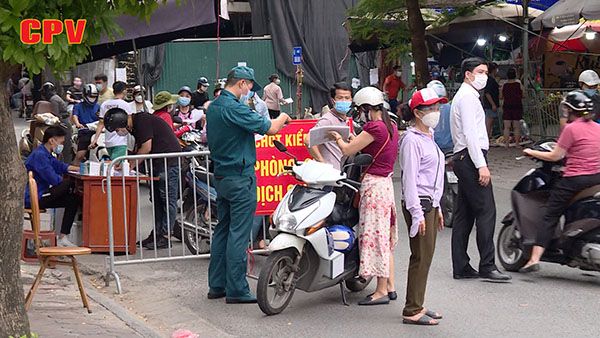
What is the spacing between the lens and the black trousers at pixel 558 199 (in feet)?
30.3

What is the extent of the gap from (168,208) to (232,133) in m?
2.39

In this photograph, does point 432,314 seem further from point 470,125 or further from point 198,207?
point 198,207

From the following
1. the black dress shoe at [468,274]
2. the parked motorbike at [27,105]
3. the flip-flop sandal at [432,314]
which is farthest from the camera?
the parked motorbike at [27,105]

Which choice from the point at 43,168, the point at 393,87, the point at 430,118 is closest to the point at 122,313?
the point at 430,118

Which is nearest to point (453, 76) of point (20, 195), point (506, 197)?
point (506, 197)

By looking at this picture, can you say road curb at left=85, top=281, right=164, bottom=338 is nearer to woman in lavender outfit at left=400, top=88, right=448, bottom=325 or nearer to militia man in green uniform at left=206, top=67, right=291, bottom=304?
militia man in green uniform at left=206, top=67, right=291, bottom=304

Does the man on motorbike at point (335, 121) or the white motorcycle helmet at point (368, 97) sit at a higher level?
the white motorcycle helmet at point (368, 97)

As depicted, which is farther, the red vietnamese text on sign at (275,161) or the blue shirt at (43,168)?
the blue shirt at (43,168)

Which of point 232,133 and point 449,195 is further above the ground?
point 232,133

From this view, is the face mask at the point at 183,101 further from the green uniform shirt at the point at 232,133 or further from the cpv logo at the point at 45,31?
the cpv logo at the point at 45,31

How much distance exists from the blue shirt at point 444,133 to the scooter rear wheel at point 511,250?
9.01ft

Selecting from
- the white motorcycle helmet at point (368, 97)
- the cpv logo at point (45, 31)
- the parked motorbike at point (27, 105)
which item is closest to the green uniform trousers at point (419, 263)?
the white motorcycle helmet at point (368, 97)

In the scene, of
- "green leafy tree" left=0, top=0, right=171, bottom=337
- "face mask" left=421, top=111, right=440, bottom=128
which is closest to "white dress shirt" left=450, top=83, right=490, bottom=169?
"face mask" left=421, top=111, right=440, bottom=128

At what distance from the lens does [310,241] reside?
826cm
